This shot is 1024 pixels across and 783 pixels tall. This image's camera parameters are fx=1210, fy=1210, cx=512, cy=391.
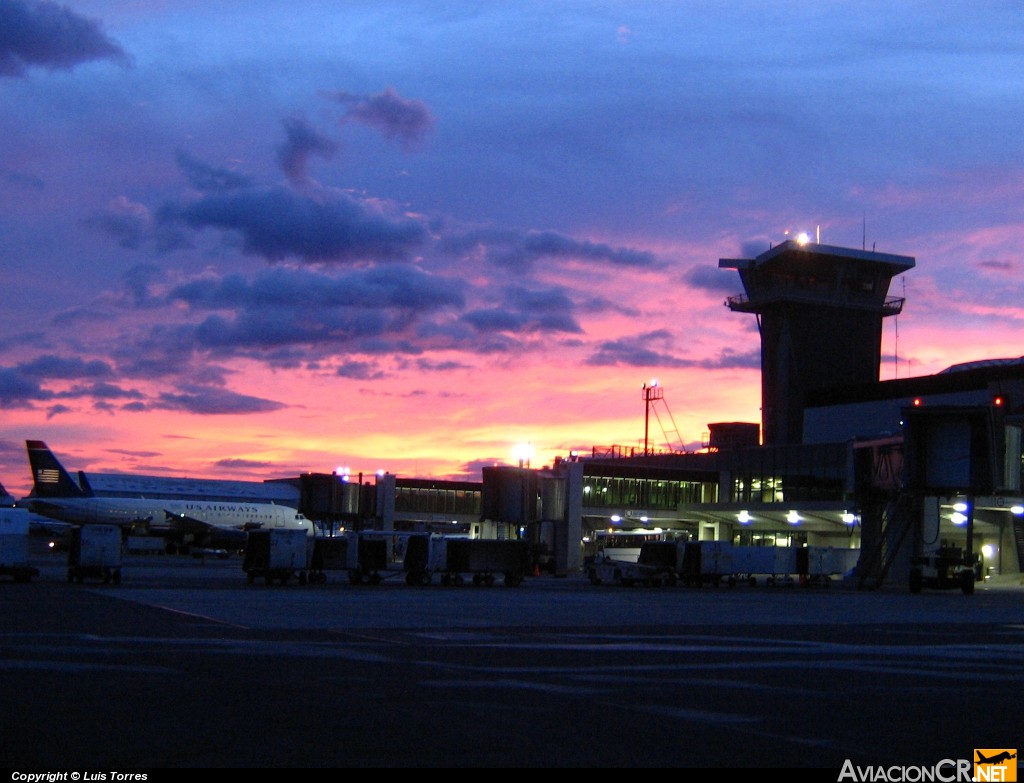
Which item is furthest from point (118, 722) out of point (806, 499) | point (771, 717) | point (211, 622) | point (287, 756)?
point (806, 499)

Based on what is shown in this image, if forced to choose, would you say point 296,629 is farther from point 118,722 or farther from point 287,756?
point 287,756

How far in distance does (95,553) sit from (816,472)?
273 ft

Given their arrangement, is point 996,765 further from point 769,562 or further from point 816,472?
point 816,472

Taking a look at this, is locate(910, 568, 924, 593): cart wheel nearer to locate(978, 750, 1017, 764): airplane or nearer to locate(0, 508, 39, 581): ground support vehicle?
locate(0, 508, 39, 581): ground support vehicle

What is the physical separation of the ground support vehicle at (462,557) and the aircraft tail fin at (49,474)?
74295 millimetres

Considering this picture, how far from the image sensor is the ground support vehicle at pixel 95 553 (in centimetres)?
5391

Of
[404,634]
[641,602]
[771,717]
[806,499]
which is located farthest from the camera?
[806,499]

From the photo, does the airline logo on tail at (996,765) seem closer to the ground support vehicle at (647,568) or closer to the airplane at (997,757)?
the airplane at (997,757)

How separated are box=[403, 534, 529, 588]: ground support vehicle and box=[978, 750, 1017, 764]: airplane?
55.7 meters

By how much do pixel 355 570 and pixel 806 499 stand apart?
62217 mm

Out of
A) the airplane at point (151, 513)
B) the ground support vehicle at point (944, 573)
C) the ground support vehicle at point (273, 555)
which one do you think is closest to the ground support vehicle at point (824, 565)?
the ground support vehicle at point (944, 573)

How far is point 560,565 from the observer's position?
3834 inches

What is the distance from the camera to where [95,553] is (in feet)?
178

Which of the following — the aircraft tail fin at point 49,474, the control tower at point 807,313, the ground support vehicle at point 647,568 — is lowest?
the ground support vehicle at point 647,568
